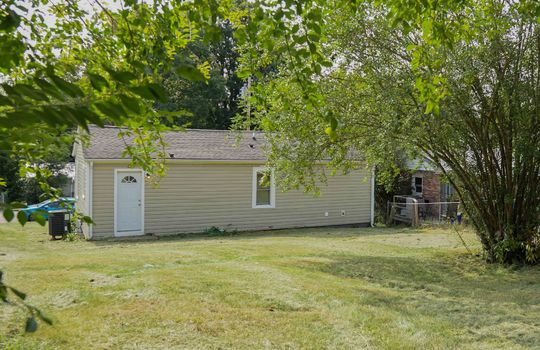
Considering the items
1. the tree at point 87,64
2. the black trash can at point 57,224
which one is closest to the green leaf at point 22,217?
the tree at point 87,64

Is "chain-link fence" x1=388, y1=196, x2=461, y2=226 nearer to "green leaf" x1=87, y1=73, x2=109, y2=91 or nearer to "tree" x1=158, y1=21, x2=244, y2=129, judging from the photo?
"tree" x1=158, y1=21, x2=244, y2=129

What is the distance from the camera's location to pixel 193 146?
17750 mm

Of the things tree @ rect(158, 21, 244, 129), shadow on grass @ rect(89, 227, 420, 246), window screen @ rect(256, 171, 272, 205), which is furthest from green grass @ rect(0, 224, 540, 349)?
tree @ rect(158, 21, 244, 129)

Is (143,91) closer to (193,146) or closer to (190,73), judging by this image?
(190,73)

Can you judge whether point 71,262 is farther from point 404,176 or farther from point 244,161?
point 404,176

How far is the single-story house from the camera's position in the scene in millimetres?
15516

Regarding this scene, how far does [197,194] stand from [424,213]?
980 centimetres

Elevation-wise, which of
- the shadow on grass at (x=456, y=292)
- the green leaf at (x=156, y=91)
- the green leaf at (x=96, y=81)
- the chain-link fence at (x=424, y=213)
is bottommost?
the shadow on grass at (x=456, y=292)

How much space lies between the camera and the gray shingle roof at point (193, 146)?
15.5 meters

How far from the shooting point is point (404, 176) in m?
23.9

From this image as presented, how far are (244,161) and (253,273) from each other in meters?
10.0

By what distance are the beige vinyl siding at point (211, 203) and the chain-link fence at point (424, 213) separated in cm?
257

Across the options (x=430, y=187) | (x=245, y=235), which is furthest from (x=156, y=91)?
(x=430, y=187)

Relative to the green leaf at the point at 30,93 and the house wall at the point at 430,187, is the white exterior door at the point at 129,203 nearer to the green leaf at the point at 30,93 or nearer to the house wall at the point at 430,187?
the house wall at the point at 430,187
